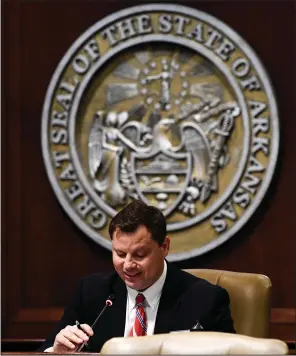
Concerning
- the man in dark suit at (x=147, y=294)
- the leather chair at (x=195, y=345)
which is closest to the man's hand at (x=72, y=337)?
the man in dark suit at (x=147, y=294)

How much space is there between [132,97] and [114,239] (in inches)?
62.7

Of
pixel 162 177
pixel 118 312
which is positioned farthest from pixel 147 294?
pixel 162 177

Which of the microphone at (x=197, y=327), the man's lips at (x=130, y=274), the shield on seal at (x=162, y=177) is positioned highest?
the shield on seal at (x=162, y=177)

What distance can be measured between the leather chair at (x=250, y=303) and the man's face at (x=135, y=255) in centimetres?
41

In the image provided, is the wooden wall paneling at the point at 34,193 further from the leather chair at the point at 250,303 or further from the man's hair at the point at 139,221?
the man's hair at the point at 139,221

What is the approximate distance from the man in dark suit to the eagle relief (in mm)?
1218

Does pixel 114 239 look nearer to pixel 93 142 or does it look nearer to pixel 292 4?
pixel 93 142

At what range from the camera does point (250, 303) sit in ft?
10.4

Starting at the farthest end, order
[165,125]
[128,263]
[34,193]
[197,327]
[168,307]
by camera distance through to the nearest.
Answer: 1. [34,193]
2. [165,125]
3. [168,307]
4. [128,263]
5. [197,327]

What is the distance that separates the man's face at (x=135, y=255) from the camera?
2.90 m

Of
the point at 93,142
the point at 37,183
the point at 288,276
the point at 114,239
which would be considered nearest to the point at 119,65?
the point at 93,142

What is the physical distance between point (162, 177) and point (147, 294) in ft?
4.58

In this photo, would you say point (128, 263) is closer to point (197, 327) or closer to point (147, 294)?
point (147, 294)

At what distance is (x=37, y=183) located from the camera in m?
4.46
